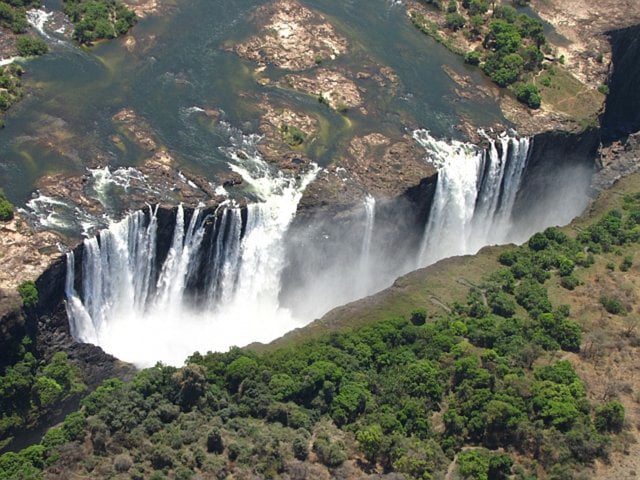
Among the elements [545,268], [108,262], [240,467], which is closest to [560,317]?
[545,268]

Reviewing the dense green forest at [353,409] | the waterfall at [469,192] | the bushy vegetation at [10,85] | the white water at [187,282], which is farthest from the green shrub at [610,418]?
the bushy vegetation at [10,85]

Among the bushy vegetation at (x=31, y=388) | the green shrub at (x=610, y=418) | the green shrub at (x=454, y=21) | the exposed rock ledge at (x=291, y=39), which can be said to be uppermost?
the green shrub at (x=454, y=21)

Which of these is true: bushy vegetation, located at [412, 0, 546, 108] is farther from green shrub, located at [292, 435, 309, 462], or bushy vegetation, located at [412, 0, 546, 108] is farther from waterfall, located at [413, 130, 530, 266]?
green shrub, located at [292, 435, 309, 462]

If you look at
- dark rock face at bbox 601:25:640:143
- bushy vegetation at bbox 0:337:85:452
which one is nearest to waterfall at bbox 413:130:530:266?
dark rock face at bbox 601:25:640:143

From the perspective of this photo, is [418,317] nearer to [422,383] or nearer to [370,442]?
[422,383]

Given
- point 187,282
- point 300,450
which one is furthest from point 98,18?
point 300,450

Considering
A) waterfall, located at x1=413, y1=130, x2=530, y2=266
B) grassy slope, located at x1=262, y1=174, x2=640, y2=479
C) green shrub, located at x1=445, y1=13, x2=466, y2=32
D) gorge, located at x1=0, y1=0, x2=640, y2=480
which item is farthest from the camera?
green shrub, located at x1=445, y1=13, x2=466, y2=32

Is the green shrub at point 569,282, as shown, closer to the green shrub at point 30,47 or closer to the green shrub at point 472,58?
the green shrub at point 472,58
